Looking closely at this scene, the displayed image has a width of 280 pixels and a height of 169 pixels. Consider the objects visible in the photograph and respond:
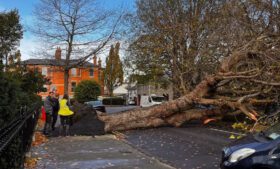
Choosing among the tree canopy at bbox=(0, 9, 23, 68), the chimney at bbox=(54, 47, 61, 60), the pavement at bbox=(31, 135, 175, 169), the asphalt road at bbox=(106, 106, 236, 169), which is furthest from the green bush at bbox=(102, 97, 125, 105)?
the pavement at bbox=(31, 135, 175, 169)

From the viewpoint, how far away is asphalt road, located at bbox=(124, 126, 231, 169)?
11.1 metres

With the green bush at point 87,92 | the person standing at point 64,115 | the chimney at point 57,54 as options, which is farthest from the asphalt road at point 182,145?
the green bush at point 87,92

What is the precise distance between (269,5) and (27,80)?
15648 millimetres

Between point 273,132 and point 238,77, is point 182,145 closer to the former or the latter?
point 238,77

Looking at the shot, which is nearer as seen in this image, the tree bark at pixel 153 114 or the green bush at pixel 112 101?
the tree bark at pixel 153 114

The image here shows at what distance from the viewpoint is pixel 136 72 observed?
112ft

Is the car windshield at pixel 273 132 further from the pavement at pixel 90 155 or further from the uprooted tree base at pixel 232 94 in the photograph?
the uprooted tree base at pixel 232 94

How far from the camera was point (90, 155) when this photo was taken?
11969mm

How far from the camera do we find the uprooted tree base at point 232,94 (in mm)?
14812

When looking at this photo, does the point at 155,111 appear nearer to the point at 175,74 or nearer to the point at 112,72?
the point at 175,74

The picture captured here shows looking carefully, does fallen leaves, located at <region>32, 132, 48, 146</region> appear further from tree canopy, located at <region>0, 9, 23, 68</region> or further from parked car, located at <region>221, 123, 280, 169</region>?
tree canopy, located at <region>0, 9, 23, 68</region>

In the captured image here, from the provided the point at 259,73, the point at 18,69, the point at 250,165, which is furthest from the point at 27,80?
the point at 250,165

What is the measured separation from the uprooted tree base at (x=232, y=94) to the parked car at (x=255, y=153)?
631 cm

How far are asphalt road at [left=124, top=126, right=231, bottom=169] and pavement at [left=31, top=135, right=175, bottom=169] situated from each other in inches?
20.9
